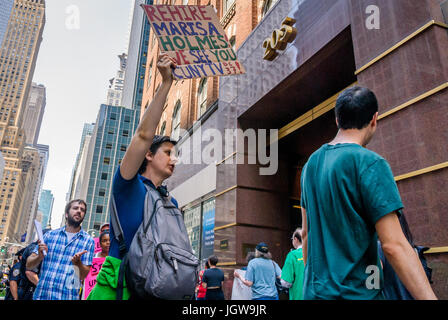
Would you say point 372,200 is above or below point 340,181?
below

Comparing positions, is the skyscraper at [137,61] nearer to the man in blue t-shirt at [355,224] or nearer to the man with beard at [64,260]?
the man with beard at [64,260]

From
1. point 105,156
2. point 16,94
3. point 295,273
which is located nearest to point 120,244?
point 295,273

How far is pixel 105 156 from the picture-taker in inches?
3398

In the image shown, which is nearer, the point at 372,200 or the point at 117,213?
the point at 372,200

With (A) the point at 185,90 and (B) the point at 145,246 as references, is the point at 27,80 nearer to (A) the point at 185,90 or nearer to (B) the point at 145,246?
(A) the point at 185,90

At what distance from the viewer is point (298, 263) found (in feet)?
17.1

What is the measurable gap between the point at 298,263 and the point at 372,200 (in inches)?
151

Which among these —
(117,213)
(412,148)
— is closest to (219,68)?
(117,213)

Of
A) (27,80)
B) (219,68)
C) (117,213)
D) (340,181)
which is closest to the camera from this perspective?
(340,181)

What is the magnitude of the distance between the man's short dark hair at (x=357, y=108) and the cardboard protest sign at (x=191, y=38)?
1253mm

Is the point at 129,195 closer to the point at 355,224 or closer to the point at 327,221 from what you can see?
the point at 327,221

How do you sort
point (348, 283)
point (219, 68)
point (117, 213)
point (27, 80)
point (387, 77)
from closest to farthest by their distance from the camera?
point (348, 283)
point (117, 213)
point (219, 68)
point (387, 77)
point (27, 80)

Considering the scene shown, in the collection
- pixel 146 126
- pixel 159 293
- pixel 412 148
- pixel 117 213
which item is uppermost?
pixel 412 148

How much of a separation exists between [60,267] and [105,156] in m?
86.7
